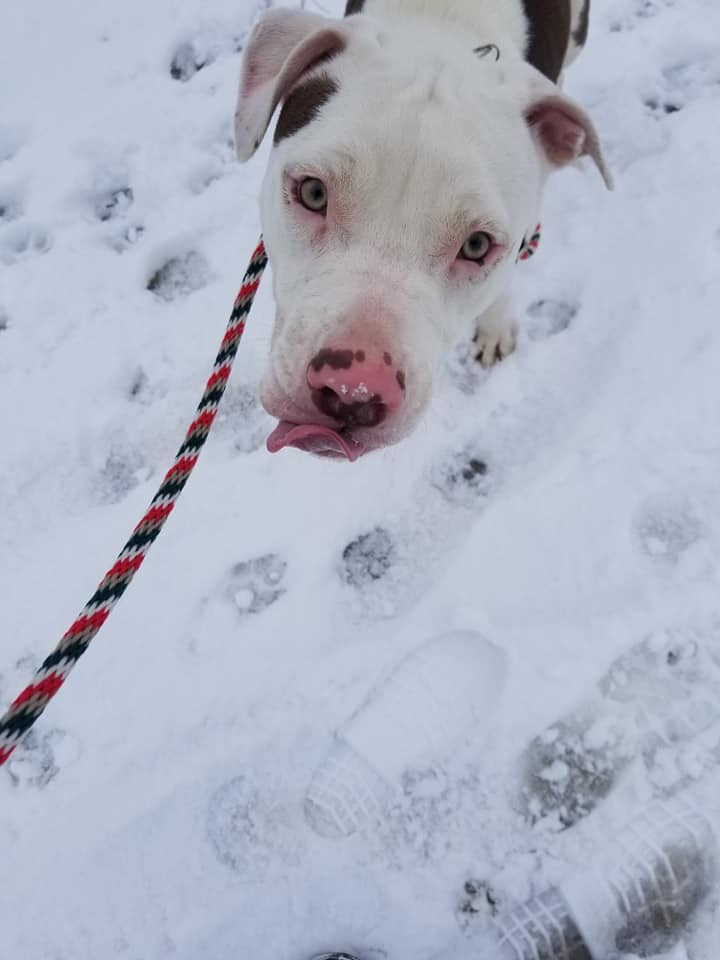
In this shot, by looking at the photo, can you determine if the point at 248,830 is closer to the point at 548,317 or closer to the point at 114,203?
the point at 548,317

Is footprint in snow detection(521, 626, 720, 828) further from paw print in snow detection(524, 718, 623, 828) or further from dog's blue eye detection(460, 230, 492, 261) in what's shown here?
dog's blue eye detection(460, 230, 492, 261)

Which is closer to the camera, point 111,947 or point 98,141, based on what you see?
point 111,947

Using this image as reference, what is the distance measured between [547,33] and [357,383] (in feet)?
5.77

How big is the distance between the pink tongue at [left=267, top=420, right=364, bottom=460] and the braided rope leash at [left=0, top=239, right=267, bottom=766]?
0.80 feet

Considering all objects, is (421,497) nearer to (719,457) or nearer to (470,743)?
(470,743)

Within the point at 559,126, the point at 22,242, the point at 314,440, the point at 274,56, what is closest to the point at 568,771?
the point at 314,440

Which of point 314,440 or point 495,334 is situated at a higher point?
point 314,440

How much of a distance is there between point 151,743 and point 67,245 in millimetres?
2111

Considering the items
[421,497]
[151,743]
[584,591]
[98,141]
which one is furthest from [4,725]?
[98,141]

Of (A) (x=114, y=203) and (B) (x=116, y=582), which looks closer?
(B) (x=116, y=582)

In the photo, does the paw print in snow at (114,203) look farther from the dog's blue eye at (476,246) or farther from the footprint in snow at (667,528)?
the footprint in snow at (667,528)

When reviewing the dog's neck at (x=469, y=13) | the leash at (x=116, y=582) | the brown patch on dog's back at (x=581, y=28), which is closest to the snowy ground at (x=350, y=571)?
the brown patch on dog's back at (x=581, y=28)

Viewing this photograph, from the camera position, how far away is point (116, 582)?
1434 mm

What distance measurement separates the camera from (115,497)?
2.59 meters
